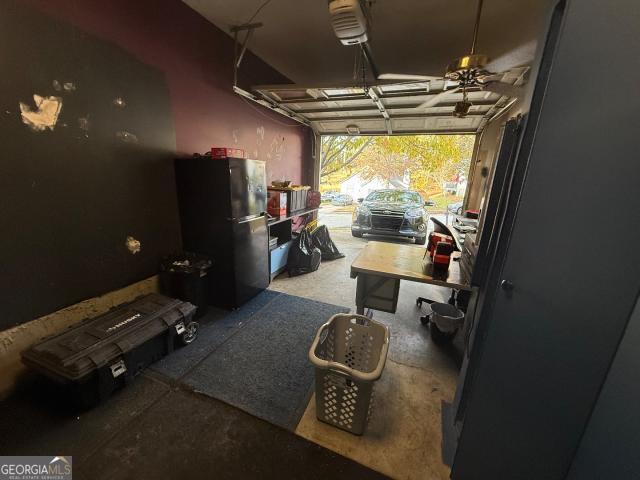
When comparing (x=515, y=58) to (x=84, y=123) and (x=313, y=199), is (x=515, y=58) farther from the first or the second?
(x=84, y=123)

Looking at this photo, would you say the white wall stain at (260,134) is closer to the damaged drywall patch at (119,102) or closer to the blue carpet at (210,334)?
the damaged drywall patch at (119,102)

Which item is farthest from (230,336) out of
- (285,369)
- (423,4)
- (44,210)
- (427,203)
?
(427,203)

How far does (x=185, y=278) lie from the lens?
2.18 meters

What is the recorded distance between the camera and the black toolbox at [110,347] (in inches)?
53.0

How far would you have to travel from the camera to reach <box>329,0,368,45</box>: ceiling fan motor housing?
153cm

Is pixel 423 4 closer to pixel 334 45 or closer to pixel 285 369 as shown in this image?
pixel 334 45

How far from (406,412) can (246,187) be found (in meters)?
2.18

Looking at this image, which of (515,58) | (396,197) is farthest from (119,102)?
(396,197)

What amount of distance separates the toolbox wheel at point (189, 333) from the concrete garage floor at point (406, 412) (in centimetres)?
114

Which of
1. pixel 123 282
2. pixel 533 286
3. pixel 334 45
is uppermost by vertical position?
pixel 334 45

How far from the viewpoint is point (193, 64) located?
2348 mm

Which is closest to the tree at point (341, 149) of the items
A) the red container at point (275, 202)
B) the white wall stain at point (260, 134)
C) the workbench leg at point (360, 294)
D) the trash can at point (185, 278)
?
the white wall stain at point (260, 134)

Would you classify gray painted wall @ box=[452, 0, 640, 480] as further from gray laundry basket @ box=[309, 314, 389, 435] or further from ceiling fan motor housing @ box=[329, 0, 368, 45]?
ceiling fan motor housing @ box=[329, 0, 368, 45]

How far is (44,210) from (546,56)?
8.57 ft
